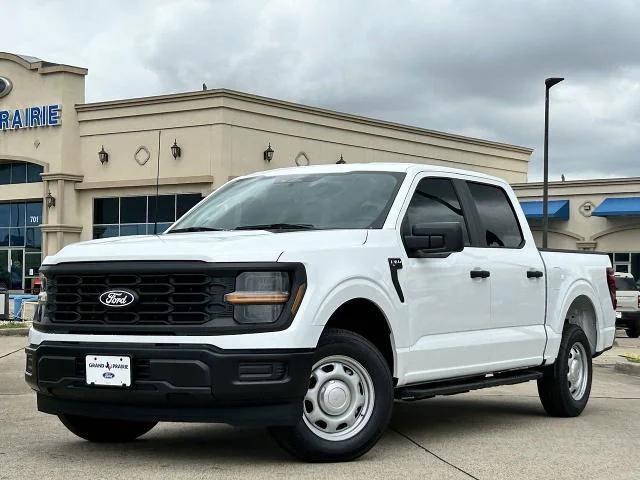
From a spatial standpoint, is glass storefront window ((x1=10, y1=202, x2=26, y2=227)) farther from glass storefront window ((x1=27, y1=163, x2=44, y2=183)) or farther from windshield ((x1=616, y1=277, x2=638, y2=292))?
windshield ((x1=616, y1=277, x2=638, y2=292))

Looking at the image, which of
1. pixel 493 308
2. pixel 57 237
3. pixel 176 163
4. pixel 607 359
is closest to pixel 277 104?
pixel 176 163

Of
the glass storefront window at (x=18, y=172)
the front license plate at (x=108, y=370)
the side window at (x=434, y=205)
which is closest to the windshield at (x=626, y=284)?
the side window at (x=434, y=205)

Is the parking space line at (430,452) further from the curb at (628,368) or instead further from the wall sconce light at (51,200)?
the wall sconce light at (51,200)

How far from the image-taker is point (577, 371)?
9.59 meters

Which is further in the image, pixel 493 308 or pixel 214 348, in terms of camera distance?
pixel 493 308

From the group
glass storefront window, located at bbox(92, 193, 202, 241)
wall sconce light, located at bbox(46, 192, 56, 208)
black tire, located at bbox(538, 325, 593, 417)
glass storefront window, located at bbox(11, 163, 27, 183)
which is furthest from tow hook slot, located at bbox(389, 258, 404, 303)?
glass storefront window, located at bbox(11, 163, 27, 183)

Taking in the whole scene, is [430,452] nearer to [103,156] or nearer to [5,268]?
[103,156]

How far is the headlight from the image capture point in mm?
6203

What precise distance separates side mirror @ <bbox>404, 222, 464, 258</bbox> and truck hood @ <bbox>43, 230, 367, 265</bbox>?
1.27 feet

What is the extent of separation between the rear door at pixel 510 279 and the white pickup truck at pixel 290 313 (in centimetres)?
2

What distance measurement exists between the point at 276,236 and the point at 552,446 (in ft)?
8.56

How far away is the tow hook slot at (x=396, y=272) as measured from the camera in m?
7.06

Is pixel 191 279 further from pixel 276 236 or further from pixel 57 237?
pixel 57 237

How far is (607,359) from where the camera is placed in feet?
53.5
